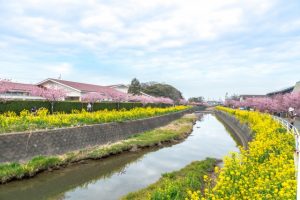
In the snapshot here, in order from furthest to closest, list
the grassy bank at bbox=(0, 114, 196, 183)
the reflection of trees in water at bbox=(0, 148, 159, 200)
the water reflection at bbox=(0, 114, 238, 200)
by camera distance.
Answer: the grassy bank at bbox=(0, 114, 196, 183) < the water reflection at bbox=(0, 114, 238, 200) < the reflection of trees in water at bbox=(0, 148, 159, 200)

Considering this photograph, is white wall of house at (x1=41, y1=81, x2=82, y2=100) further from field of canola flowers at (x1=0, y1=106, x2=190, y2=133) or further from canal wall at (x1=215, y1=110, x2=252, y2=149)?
field of canola flowers at (x1=0, y1=106, x2=190, y2=133)

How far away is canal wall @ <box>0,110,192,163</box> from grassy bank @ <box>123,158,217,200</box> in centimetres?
662

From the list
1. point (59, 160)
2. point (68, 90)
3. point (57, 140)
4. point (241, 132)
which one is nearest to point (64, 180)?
point (59, 160)

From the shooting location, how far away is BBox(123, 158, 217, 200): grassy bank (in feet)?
29.8

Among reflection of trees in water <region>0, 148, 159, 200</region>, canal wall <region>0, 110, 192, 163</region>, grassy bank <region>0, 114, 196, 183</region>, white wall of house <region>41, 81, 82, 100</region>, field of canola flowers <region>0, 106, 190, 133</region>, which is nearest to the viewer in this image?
reflection of trees in water <region>0, 148, 159, 200</region>

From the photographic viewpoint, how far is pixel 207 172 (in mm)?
14406

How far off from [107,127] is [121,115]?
3.97 metres

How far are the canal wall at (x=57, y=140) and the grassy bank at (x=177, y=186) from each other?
662cm

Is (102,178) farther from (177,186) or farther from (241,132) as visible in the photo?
(241,132)

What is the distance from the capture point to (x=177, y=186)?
32.6 ft

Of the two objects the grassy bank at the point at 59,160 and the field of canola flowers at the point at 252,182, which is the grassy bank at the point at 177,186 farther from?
the grassy bank at the point at 59,160

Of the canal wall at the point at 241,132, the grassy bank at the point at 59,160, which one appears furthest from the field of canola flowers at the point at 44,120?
the canal wall at the point at 241,132

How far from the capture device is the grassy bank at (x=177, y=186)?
9086mm

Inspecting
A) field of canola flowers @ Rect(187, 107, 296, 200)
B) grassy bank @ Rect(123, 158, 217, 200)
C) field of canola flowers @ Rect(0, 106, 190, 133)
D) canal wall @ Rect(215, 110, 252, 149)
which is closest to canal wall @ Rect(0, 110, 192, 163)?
field of canola flowers @ Rect(0, 106, 190, 133)
